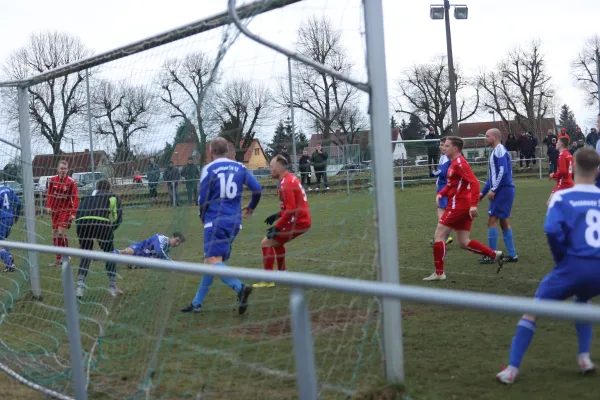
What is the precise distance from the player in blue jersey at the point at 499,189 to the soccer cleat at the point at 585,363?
4.94 metres

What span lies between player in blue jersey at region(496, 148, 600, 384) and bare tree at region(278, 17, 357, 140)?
143 centimetres

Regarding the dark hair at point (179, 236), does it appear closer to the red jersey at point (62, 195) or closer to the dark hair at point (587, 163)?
the red jersey at point (62, 195)

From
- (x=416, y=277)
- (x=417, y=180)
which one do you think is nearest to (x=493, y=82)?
(x=417, y=180)

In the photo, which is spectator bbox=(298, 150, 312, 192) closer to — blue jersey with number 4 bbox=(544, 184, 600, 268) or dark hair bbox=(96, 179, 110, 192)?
blue jersey with number 4 bbox=(544, 184, 600, 268)

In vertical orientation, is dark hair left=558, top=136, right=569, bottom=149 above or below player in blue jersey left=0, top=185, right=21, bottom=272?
above

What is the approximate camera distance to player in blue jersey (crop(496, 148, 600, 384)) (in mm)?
4070

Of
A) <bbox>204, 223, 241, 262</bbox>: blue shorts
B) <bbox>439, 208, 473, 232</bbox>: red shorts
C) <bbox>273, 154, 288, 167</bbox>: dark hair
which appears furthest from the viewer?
<bbox>439, 208, 473, 232</bbox>: red shorts

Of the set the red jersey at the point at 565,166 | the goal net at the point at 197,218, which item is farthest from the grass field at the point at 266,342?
the red jersey at the point at 565,166

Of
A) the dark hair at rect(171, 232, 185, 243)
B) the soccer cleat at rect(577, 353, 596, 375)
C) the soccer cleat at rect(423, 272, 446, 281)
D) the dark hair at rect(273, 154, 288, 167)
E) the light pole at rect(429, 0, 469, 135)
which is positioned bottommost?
the soccer cleat at rect(423, 272, 446, 281)

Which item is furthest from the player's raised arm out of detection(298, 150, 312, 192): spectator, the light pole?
the light pole

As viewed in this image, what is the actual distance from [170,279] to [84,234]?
3147 mm

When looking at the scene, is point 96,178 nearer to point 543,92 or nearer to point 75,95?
point 75,95

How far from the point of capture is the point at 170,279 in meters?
4.61

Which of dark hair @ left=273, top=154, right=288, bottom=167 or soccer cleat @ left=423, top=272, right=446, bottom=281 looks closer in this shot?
dark hair @ left=273, top=154, right=288, bottom=167
